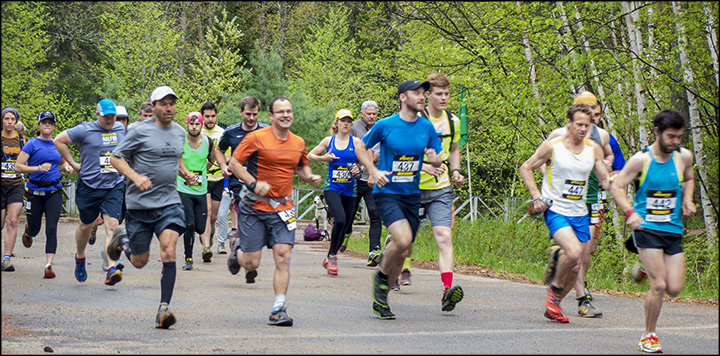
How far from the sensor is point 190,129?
12.1m

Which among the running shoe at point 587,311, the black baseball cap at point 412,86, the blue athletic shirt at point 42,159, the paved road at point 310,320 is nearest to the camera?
the paved road at point 310,320

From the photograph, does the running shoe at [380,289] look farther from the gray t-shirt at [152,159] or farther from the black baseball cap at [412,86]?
the gray t-shirt at [152,159]

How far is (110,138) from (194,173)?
1723mm

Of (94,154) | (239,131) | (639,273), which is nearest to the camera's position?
(639,273)

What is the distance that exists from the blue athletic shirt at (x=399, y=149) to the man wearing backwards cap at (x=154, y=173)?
5.96ft

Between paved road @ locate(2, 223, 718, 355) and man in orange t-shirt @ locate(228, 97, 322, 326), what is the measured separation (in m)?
0.73

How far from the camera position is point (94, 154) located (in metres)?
10.5

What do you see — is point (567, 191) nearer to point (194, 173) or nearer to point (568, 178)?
point (568, 178)

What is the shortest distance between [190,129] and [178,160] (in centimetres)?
391

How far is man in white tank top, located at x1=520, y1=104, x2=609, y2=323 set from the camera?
320 inches

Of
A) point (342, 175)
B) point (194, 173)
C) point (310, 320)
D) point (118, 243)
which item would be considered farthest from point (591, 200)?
point (194, 173)

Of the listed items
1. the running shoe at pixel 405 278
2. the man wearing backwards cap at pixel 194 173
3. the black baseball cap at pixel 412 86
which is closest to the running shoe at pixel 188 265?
the man wearing backwards cap at pixel 194 173

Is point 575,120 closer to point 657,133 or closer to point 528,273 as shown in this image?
point 657,133

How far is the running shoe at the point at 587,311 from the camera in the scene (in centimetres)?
878
